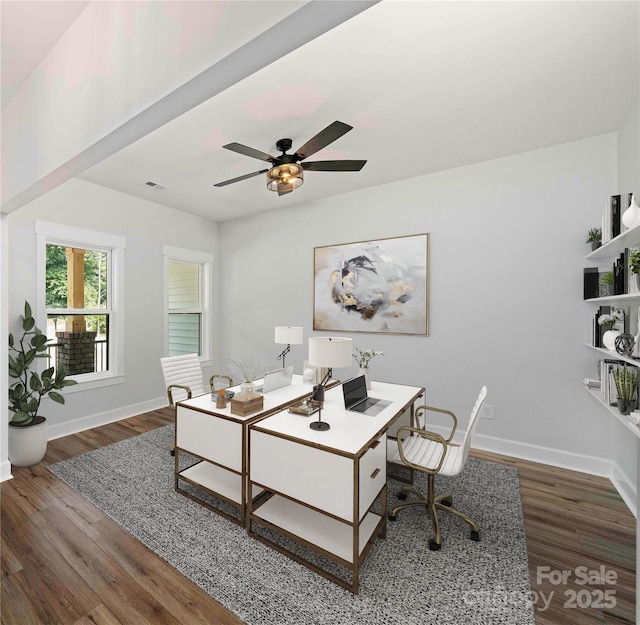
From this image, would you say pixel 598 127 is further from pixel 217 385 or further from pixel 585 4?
pixel 217 385

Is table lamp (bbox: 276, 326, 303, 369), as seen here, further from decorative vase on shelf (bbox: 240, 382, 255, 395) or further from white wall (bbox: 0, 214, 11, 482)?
white wall (bbox: 0, 214, 11, 482)

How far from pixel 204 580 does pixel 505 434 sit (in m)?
2.81

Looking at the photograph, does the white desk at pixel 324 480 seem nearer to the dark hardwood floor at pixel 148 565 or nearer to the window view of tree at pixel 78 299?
the dark hardwood floor at pixel 148 565

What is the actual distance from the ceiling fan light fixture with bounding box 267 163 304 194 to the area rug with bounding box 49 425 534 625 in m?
2.52

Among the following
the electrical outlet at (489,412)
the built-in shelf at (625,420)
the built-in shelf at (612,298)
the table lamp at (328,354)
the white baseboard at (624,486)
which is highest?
the built-in shelf at (612,298)

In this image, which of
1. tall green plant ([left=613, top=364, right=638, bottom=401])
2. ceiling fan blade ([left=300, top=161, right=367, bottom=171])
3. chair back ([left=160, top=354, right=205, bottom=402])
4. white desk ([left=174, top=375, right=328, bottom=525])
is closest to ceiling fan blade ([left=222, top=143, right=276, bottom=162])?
ceiling fan blade ([left=300, top=161, right=367, bottom=171])

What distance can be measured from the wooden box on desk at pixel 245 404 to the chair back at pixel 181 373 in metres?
1.49

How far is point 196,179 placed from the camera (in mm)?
3482

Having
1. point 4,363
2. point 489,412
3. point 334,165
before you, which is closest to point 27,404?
point 4,363

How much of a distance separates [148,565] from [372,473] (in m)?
1.34

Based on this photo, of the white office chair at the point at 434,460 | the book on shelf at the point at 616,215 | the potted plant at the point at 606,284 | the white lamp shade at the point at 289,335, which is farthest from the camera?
the white lamp shade at the point at 289,335

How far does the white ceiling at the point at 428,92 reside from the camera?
158cm

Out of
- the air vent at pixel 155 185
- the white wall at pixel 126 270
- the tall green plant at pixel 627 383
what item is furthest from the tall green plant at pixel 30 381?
the tall green plant at pixel 627 383

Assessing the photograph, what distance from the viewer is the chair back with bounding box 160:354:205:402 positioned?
10.9 feet
